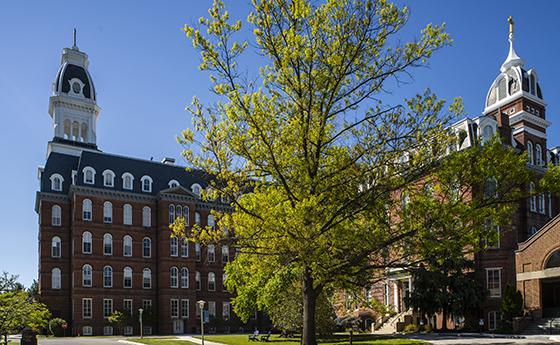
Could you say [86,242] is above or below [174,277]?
above

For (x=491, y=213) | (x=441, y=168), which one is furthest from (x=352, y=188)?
(x=491, y=213)

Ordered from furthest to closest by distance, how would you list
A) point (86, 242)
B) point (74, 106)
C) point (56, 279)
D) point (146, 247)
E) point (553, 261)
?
1. point (74, 106)
2. point (146, 247)
3. point (56, 279)
4. point (86, 242)
5. point (553, 261)

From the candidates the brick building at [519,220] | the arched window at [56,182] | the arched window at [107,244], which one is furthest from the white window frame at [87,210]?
the brick building at [519,220]

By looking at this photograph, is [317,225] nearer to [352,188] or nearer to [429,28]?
[352,188]

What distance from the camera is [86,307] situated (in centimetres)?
5562

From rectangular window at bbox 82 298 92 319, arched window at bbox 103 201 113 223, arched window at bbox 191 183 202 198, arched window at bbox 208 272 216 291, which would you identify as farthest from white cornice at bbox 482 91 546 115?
rectangular window at bbox 82 298 92 319

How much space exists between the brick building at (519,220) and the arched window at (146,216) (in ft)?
82.5

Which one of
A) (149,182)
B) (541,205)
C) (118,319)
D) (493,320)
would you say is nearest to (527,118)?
(541,205)

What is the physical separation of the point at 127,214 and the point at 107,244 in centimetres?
366

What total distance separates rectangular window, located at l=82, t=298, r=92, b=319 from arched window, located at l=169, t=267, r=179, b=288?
816cm

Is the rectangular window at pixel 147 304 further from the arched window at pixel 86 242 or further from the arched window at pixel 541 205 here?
the arched window at pixel 541 205

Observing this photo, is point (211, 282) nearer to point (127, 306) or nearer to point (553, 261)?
point (127, 306)

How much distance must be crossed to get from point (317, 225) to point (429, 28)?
6016 millimetres

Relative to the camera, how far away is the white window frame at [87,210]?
57.3m
